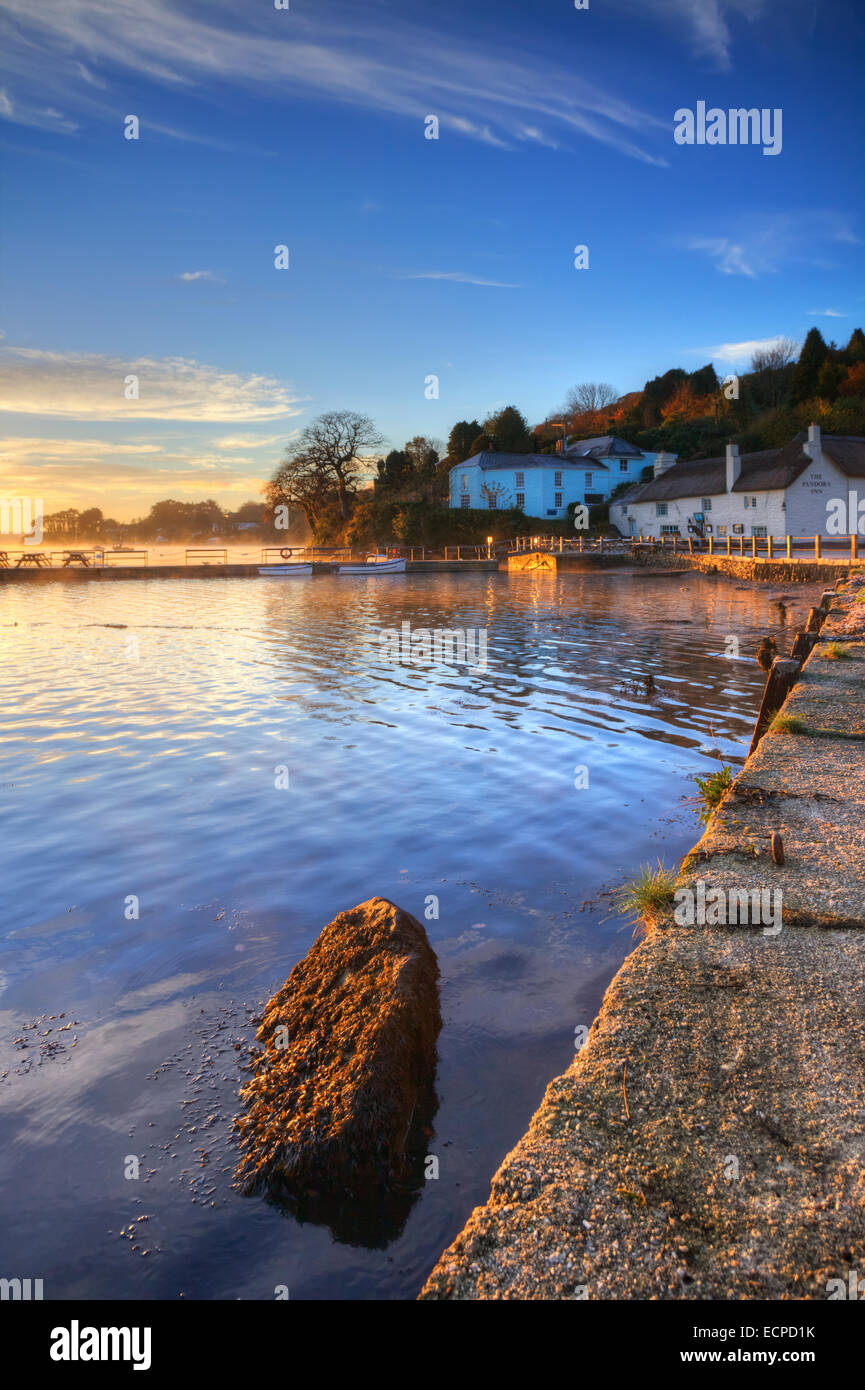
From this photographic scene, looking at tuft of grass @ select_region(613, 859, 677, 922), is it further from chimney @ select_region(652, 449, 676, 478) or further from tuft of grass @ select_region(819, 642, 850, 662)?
chimney @ select_region(652, 449, 676, 478)

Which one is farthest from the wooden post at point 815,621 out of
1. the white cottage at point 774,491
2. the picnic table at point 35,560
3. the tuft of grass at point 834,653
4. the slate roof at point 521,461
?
the picnic table at point 35,560

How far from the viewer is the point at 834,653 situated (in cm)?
1497

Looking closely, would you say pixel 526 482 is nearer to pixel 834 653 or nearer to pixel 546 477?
pixel 546 477

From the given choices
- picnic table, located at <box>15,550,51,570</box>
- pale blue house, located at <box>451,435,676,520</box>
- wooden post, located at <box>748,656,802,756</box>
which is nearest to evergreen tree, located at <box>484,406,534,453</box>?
pale blue house, located at <box>451,435,676,520</box>

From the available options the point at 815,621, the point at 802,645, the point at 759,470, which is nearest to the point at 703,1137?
the point at 802,645

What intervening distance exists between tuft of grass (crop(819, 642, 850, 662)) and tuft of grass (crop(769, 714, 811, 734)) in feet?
16.9

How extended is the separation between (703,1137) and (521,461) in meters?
83.1

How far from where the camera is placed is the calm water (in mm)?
4055

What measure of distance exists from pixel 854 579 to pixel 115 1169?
3203 cm

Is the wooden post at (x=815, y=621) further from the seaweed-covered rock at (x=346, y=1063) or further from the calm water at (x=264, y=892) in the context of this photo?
the seaweed-covered rock at (x=346, y=1063)

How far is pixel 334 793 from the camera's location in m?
11.2

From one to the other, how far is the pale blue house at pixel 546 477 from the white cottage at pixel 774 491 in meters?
11.9

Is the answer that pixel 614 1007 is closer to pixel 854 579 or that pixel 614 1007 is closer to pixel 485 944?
pixel 485 944

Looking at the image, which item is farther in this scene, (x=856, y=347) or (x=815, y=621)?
(x=856, y=347)
